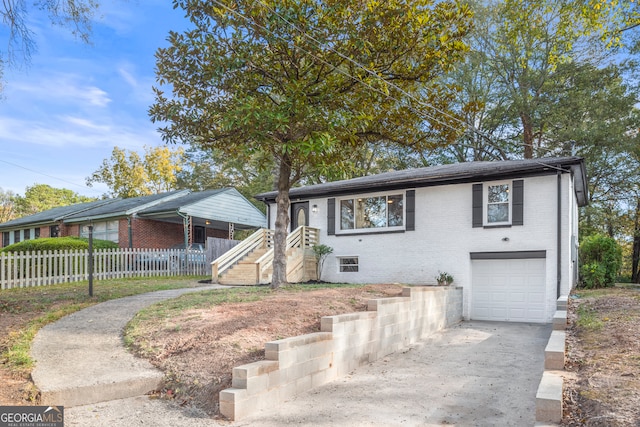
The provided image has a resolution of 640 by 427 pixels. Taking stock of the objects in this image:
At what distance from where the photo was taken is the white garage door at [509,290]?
45.1 feet

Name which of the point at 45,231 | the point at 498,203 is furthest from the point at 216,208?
the point at 498,203

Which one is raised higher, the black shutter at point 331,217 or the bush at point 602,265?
the black shutter at point 331,217

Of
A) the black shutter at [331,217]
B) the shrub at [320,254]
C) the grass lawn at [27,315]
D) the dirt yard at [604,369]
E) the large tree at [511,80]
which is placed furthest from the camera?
the large tree at [511,80]

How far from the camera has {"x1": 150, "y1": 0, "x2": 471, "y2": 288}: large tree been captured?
34.9ft

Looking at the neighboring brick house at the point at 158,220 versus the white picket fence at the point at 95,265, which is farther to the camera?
the neighboring brick house at the point at 158,220

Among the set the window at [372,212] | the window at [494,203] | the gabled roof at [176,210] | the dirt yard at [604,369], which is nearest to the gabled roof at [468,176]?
the window at [494,203]

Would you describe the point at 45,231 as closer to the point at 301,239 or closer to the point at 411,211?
the point at 301,239

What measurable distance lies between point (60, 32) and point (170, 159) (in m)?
30.0

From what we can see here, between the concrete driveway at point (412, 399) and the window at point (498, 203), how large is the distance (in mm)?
5732

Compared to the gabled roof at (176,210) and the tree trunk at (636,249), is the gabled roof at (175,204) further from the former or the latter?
the tree trunk at (636,249)

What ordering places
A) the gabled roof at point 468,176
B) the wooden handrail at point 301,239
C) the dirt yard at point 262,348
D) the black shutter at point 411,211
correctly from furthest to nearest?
the wooden handrail at point 301,239
the black shutter at point 411,211
the gabled roof at point 468,176
the dirt yard at point 262,348

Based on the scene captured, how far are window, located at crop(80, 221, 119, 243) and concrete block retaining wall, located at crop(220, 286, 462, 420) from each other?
1964 cm

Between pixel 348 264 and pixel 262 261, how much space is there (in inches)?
126

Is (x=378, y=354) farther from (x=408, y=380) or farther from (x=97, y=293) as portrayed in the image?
(x=97, y=293)
